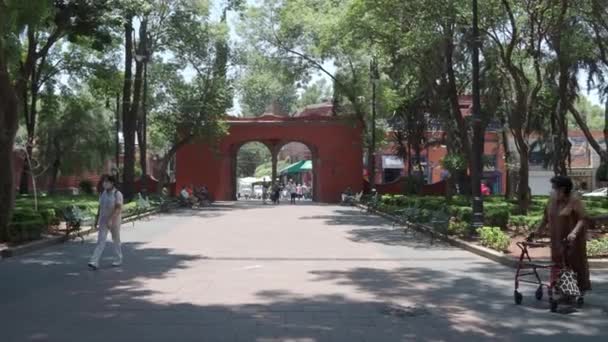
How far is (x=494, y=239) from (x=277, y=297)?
7.18 m

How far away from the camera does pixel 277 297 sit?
33.2ft

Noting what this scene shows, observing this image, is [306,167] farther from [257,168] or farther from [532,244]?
[532,244]

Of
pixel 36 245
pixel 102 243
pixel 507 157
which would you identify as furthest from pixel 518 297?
pixel 507 157

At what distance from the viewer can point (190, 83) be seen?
147 ft

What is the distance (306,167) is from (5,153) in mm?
47604

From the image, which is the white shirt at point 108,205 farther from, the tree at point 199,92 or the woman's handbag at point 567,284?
the tree at point 199,92

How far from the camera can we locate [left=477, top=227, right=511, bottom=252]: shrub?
15.3 metres

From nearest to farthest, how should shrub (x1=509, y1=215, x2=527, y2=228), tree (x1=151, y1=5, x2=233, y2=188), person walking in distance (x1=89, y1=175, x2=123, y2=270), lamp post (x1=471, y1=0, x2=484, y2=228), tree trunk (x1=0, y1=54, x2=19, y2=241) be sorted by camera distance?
person walking in distance (x1=89, y1=175, x2=123, y2=270) → tree trunk (x1=0, y1=54, x2=19, y2=241) → lamp post (x1=471, y1=0, x2=484, y2=228) → shrub (x1=509, y1=215, x2=527, y2=228) → tree (x1=151, y1=5, x2=233, y2=188)

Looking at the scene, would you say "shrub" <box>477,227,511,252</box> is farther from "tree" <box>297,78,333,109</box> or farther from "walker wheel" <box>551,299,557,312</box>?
"tree" <box>297,78,333,109</box>

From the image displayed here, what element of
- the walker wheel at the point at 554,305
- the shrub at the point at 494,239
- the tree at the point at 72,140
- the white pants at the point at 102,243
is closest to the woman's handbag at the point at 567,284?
the walker wheel at the point at 554,305

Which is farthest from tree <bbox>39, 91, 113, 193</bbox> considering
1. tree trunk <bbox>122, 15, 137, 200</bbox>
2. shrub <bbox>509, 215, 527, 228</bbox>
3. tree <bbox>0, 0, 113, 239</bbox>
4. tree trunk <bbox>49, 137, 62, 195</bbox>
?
shrub <bbox>509, 215, 527, 228</bbox>

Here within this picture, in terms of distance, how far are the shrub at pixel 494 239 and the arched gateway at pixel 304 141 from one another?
3353cm

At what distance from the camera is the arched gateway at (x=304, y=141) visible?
50625mm

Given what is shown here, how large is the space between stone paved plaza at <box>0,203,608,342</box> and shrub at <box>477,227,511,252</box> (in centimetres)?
53
